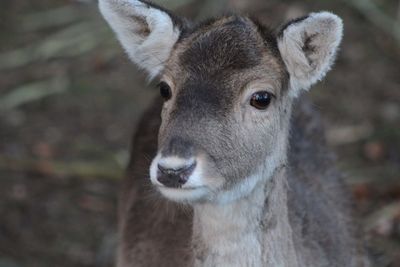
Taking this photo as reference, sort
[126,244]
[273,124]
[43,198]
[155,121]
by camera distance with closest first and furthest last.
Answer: [273,124] < [126,244] < [155,121] < [43,198]

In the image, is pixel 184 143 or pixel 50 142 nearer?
pixel 184 143

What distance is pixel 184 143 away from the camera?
455 centimetres

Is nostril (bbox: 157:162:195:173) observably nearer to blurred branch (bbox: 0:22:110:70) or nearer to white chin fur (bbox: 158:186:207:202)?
white chin fur (bbox: 158:186:207:202)

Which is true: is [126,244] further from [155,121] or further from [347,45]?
[347,45]

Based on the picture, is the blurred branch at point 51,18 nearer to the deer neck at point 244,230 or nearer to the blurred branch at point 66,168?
the blurred branch at point 66,168

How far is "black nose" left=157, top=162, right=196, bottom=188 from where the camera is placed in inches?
175

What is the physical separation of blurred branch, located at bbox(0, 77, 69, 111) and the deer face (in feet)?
→ 13.4

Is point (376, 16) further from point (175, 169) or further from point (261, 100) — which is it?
point (175, 169)

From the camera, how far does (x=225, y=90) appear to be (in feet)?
15.6

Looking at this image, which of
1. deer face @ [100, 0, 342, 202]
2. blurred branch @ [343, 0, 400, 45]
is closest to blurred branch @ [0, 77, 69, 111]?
blurred branch @ [343, 0, 400, 45]

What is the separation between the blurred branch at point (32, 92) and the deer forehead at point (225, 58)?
4297 mm

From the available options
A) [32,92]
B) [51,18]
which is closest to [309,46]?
[32,92]

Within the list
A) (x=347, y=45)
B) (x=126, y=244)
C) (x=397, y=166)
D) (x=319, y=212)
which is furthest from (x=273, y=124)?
(x=347, y=45)

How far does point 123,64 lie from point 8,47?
3.88 ft
